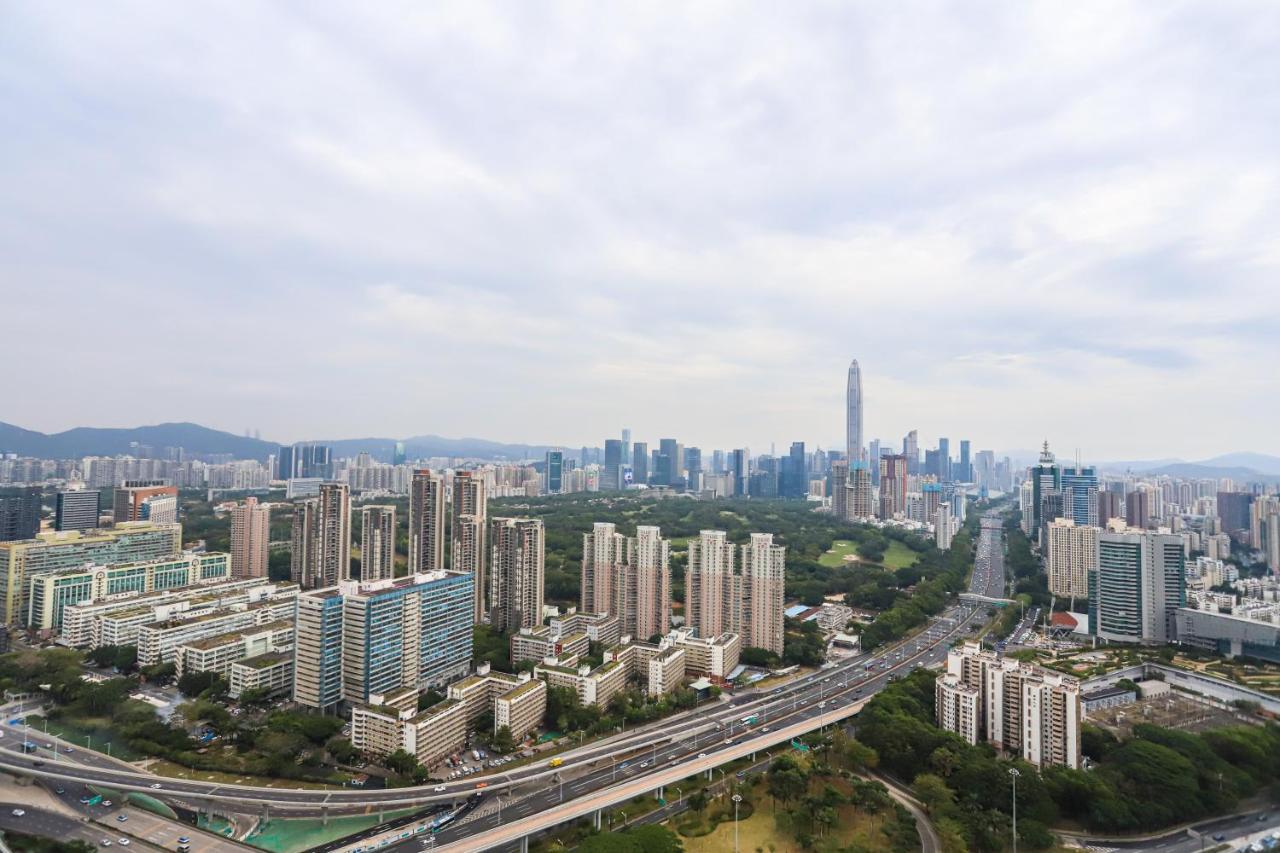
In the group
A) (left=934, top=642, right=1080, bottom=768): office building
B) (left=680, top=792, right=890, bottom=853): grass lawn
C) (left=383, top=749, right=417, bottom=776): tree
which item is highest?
(left=934, top=642, right=1080, bottom=768): office building

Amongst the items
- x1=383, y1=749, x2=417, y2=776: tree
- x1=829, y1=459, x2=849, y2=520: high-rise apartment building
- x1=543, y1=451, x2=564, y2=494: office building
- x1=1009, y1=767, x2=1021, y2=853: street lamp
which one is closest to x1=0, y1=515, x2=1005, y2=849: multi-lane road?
x1=383, y1=749, x2=417, y2=776: tree

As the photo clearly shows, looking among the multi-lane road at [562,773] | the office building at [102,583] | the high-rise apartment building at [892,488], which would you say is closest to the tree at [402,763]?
the multi-lane road at [562,773]

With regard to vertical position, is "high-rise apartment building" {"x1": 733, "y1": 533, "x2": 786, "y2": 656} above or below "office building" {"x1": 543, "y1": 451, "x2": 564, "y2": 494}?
below

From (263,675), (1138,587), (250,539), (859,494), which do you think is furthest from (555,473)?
(1138,587)

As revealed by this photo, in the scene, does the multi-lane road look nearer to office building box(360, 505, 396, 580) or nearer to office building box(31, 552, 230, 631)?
office building box(31, 552, 230, 631)

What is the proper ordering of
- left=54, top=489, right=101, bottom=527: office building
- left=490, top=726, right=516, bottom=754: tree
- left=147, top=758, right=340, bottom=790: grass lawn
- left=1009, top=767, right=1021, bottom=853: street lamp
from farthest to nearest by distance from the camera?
1. left=54, top=489, right=101, bottom=527: office building
2. left=490, top=726, right=516, bottom=754: tree
3. left=147, top=758, right=340, bottom=790: grass lawn
4. left=1009, top=767, right=1021, bottom=853: street lamp

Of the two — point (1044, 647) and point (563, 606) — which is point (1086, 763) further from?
point (563, 606)
